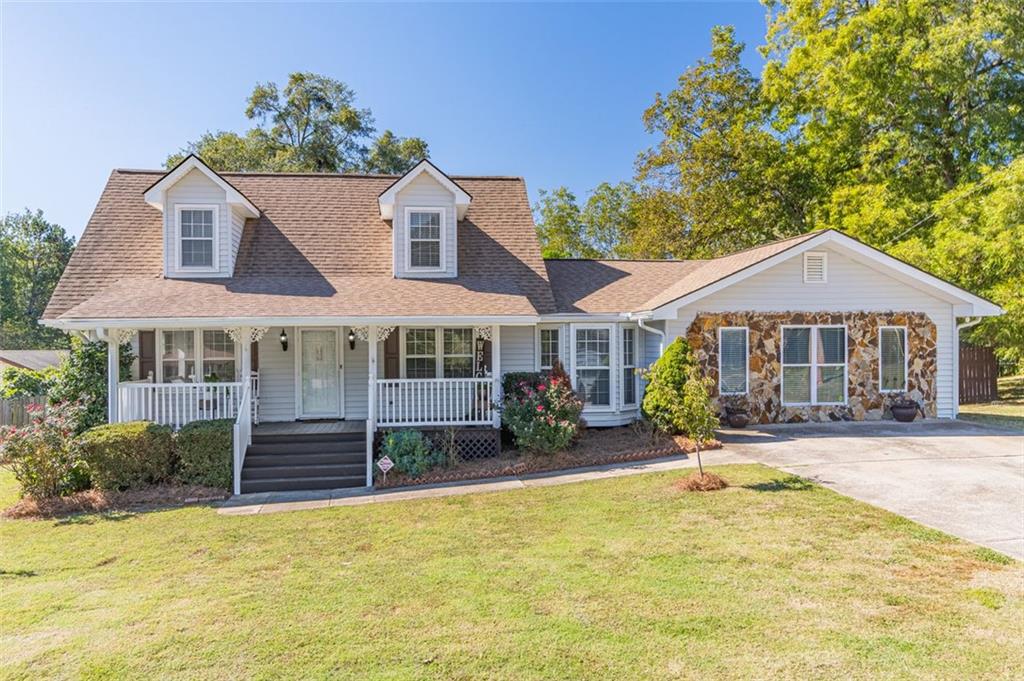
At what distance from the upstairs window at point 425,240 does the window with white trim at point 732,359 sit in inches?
289

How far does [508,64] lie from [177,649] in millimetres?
18719

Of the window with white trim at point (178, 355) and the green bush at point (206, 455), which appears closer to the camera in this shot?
the green bush at point (206, 455)

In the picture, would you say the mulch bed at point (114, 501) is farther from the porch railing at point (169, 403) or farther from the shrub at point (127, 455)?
the porch railing at point (169, 403)

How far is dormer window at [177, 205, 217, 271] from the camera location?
12.9m

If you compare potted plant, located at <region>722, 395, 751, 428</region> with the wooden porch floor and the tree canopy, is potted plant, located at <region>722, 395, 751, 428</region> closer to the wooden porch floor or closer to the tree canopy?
the wooden porch floor

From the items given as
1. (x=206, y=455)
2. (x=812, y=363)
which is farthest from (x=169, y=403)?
(x=812, y=363)

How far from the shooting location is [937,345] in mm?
13719

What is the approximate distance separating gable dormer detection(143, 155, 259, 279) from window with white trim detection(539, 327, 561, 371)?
25.5ft

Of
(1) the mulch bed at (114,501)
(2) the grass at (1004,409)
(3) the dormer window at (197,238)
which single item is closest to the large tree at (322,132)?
(3) the dormer window at (197,238)

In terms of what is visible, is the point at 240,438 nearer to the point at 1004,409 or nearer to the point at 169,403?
the point at 169,403

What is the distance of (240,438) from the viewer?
9.89 metres

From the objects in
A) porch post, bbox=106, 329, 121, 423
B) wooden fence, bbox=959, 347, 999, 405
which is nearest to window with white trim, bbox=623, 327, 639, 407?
porch post, bbox=106, 329, 121, 423

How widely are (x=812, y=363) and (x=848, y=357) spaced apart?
910 mm

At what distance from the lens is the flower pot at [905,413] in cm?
1332
